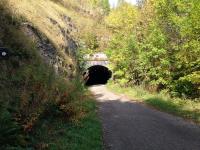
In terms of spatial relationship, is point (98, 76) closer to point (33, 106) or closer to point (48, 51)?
point (48, 51)

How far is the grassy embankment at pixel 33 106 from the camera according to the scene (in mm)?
9680

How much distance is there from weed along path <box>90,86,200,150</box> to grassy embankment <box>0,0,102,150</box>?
662mm

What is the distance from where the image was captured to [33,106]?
11.1m

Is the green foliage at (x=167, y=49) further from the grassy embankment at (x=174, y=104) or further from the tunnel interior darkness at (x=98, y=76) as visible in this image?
the tunnel interior darkness at (x=98, y=76)

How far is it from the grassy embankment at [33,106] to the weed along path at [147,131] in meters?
0.66

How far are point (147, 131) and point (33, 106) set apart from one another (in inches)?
169

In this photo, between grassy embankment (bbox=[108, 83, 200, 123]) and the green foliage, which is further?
the green foliage

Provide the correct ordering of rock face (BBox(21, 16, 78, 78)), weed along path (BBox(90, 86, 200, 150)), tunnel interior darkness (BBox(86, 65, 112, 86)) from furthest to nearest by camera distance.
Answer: tunnel interior darkness (BBox(86, 65, 112, 86))
rock face (BBox(21, 16, 78, 78))
weed along path (BBox(90, 86, 200, 150))

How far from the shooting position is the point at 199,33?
18797 millimetres

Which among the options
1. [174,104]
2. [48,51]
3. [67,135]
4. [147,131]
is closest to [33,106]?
[67,135]

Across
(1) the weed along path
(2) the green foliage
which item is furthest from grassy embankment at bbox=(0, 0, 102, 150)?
(2) the green foliage

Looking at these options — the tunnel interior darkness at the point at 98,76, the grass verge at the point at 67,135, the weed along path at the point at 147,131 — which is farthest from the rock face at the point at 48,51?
the tunnel interior darkness at the point at 98,76

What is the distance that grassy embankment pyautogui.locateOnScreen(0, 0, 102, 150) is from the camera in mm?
9680

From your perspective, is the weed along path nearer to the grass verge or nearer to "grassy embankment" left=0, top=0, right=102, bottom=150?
the grass verge
